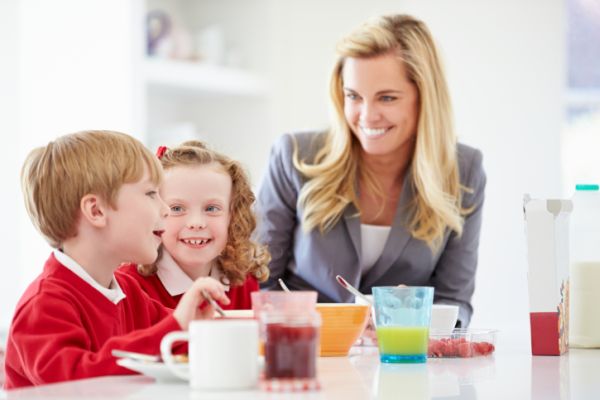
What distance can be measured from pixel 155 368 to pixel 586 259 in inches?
39.2

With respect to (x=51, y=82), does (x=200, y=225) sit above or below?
below

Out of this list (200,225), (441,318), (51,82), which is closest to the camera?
(441,318)

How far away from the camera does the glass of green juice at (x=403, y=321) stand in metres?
1.59

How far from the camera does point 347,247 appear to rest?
9.08 ft

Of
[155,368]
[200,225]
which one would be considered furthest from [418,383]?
[200,225]

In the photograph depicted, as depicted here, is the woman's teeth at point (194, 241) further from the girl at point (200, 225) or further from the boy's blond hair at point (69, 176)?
the boy's blond hair at point (69, 176)

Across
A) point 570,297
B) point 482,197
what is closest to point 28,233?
point 482,197

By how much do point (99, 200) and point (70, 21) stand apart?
263cm

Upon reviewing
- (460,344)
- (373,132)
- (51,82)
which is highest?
(51,82)

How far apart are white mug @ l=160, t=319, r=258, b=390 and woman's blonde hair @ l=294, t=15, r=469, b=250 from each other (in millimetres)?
1579

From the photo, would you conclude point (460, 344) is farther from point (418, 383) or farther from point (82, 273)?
point (82, 273)

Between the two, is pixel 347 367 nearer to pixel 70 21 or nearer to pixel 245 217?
pixel 245 217

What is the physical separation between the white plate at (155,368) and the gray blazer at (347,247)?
1.48 meters

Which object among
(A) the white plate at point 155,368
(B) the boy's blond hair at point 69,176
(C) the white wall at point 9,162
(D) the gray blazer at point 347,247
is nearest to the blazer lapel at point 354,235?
(D) the gray blazer at point 347,247
